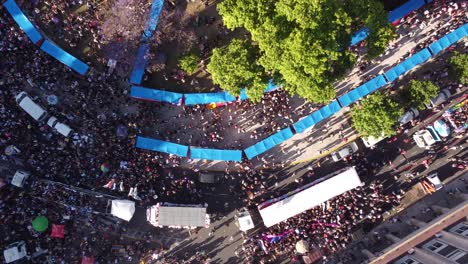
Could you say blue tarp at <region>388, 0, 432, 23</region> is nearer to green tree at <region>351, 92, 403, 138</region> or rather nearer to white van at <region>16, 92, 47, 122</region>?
green tree at <region>351, 92, 403, 138</region>

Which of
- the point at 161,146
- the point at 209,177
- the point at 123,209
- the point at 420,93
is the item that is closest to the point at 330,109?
the point at 420,93

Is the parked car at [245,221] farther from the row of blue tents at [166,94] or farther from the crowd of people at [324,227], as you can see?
the row of blue tents at [166,94]

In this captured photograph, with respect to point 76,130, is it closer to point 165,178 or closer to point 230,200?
point 165,178

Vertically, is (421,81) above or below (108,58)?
below

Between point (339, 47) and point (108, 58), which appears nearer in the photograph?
point (339, 47)

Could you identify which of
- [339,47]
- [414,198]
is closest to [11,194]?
[339,47]


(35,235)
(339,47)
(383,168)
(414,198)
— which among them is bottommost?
(414,198)

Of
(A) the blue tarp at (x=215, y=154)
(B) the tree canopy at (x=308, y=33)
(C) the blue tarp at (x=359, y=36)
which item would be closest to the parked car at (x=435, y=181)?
(B) the tree canopy at (x=308, y=33)
